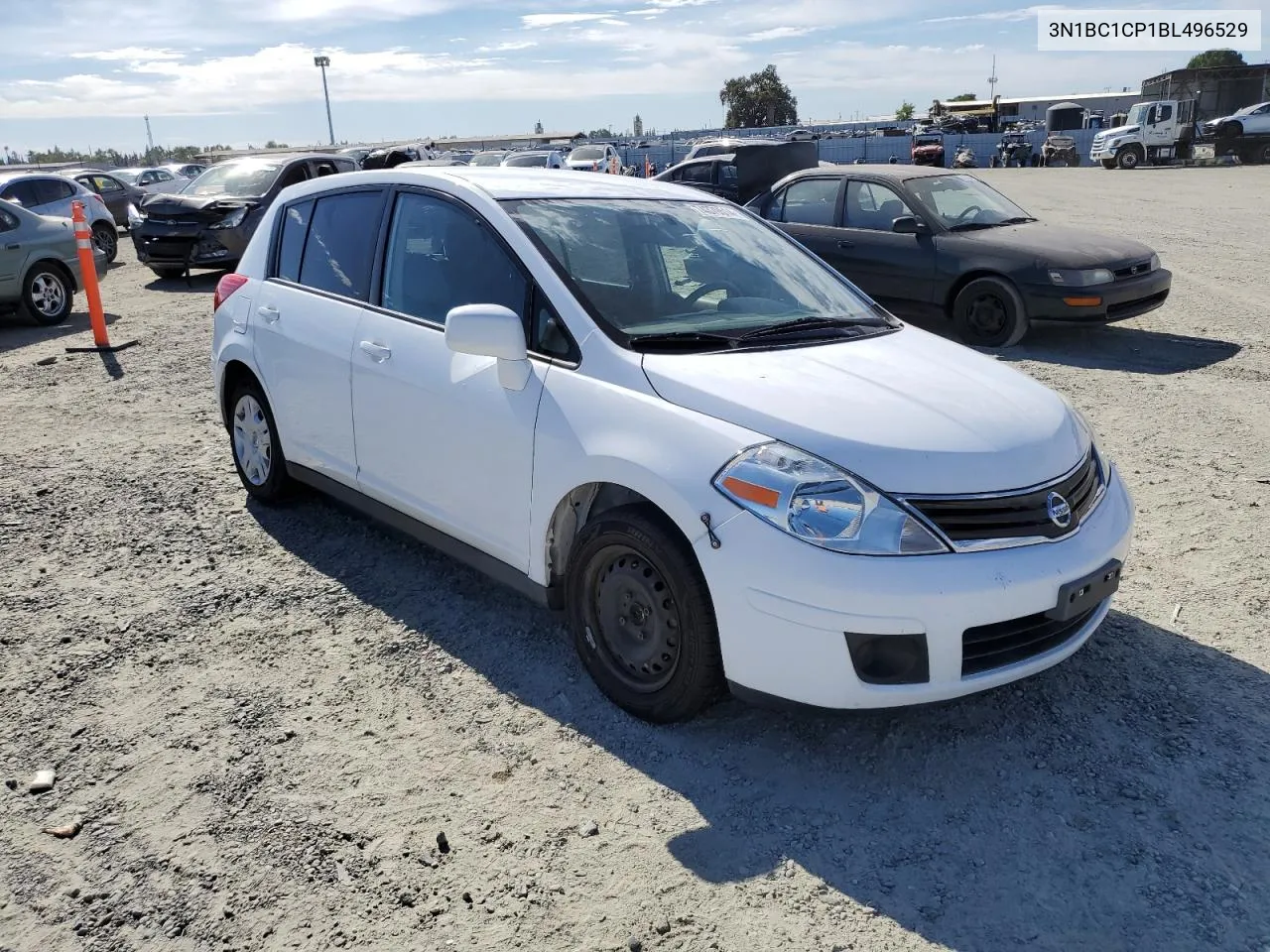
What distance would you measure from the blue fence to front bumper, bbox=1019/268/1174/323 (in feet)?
131

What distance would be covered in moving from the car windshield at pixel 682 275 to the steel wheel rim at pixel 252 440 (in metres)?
2.12

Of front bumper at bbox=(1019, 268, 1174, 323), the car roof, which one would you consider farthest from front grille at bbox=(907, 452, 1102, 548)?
front bumper at bbox=(1019, 268, 1174, 323)

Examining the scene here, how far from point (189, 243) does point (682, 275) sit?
12.4 metres

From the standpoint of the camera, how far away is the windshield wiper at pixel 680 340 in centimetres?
341

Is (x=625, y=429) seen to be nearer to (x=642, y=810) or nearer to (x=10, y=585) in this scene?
(x=642, y=810)

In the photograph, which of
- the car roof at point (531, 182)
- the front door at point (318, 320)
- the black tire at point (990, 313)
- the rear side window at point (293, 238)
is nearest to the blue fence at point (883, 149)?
the black tire at point (990, 313)

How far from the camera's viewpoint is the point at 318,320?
15.0 feet

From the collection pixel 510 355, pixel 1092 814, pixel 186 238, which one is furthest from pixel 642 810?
pixel 186 238

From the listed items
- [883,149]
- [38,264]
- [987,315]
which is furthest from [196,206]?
[883,149]

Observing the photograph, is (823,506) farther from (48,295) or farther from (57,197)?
(57,197)

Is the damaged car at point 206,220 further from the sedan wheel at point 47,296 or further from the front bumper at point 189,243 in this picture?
the sedan wheel at point 47,296

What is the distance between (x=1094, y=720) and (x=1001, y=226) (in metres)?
7.28

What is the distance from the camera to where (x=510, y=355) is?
135 inches

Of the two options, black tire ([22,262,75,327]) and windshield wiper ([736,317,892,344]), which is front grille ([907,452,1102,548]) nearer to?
windshield wiper ([736,317,892,344])
